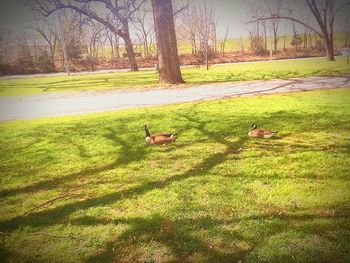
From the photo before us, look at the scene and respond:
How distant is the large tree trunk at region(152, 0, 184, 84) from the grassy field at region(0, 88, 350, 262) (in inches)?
341

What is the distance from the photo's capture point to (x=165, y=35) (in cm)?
1614

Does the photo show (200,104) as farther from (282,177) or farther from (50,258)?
(50,258)

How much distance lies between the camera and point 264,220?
3.79 meters

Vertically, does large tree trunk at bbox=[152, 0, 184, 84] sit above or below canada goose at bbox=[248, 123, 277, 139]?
above

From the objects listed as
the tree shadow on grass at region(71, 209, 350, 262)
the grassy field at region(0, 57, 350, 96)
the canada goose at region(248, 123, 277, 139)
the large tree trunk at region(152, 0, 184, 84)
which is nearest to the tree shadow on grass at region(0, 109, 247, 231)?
the canada goose at region(248, 123, 277, 139)

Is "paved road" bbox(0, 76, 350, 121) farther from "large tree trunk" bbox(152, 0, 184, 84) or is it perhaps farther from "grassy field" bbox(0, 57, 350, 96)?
"grassy field" bbox(0, 57, 350, 96)

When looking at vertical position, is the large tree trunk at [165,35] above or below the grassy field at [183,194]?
above

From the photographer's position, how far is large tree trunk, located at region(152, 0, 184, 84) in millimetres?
15938

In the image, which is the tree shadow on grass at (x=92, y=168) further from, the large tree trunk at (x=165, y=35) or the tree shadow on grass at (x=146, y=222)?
the large tree trunk at (x=165, y=35)

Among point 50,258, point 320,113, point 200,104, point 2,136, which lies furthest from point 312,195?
point 2,136

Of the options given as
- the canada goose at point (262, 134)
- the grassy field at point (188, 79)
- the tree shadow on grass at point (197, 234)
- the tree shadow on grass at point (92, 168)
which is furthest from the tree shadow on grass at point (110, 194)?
the grassy field at point (188, 79)

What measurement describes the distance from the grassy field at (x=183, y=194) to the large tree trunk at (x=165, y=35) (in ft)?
28.5

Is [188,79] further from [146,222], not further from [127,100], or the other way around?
[146,222]

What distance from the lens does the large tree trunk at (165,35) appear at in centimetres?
1594
